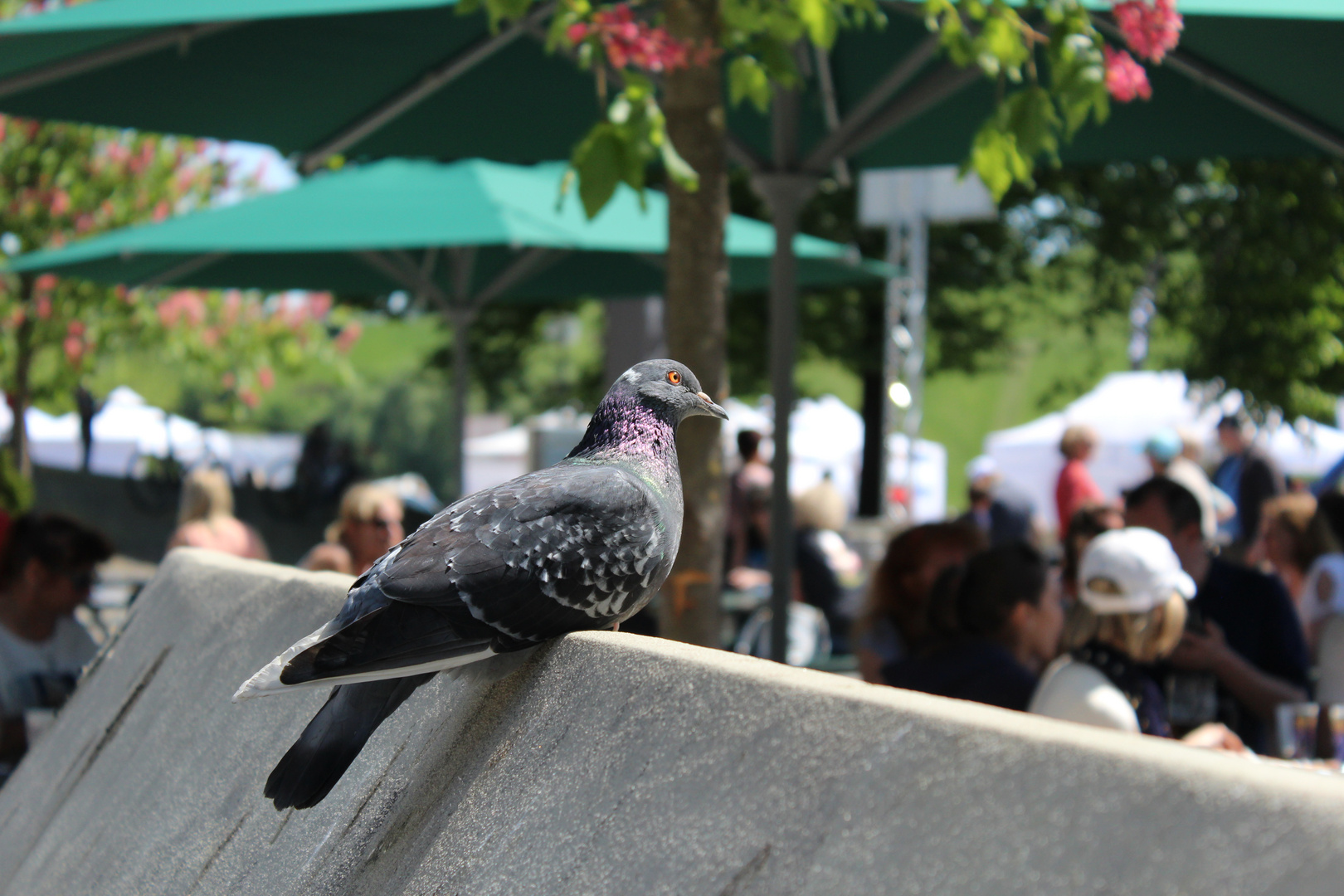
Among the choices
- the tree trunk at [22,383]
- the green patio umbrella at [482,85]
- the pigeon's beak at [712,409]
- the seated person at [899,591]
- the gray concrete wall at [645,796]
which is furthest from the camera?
the tree trunk at [22,383]

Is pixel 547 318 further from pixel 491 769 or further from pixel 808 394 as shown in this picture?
pixel 491 769

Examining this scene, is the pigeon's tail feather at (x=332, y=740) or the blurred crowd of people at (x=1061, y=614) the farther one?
the blurred crowd of people at (x=1061, y=614)

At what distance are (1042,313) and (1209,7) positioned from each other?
626 inches

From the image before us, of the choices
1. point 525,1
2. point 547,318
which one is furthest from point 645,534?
point 547,318

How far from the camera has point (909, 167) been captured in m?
5.96

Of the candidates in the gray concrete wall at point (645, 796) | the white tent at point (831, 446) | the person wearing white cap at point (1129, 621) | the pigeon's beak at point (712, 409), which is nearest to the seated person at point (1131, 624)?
the person wearing white cap at point (1129, 621)

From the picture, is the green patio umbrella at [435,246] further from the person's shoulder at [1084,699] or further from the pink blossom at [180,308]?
the pink blossom at [180,308]

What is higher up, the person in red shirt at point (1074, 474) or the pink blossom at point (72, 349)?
the person in red shirt at point (1074, 474)

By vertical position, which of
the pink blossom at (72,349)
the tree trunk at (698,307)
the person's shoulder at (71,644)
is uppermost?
the tree trunk at (698,307)

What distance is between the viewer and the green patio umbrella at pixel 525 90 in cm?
357

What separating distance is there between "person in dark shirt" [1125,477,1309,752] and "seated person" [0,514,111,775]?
342cm

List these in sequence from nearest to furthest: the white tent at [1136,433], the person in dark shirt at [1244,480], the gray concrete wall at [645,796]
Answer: the gray concrete wall at [645,796]
the person in dark shirt at [1244,480]
the white tent at [1136,433]

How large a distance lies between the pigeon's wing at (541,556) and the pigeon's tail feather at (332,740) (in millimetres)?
140

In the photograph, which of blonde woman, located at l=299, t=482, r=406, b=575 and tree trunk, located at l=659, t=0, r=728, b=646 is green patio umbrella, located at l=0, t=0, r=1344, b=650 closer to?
tree trunk, located at l=659, t=0, r=728, b=646
